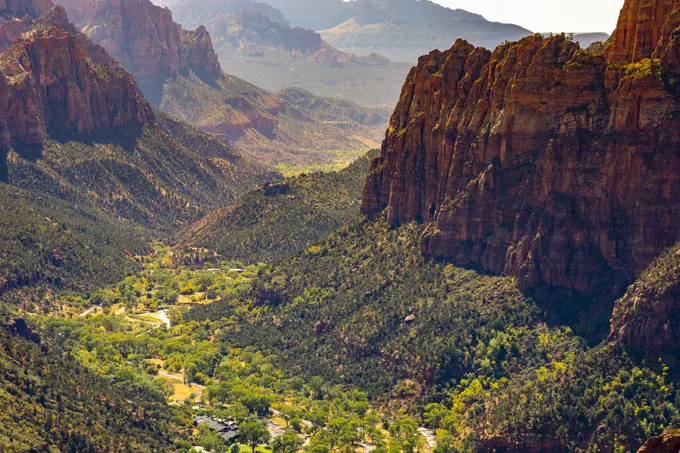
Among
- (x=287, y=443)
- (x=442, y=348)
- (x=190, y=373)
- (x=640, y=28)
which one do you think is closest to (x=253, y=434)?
(x=287, y=443)

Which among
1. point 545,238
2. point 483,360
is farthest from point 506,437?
point 545,238

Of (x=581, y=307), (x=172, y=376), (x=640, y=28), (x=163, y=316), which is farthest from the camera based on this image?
(x=163, y=316)

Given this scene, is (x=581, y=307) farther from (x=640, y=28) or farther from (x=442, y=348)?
(x=640, y=28)

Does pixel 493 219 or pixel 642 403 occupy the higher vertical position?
pixel 493 219

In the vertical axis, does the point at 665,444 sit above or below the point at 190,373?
above

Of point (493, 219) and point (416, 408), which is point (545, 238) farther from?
point (416, 408)

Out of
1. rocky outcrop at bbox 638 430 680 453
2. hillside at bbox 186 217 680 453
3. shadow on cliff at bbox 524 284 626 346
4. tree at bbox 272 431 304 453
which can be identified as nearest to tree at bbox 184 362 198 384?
hillside at bbox 186 217 680 453

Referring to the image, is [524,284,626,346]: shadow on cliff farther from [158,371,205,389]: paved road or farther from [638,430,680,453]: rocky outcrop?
[638,430,680,453]: rocky outcrop
